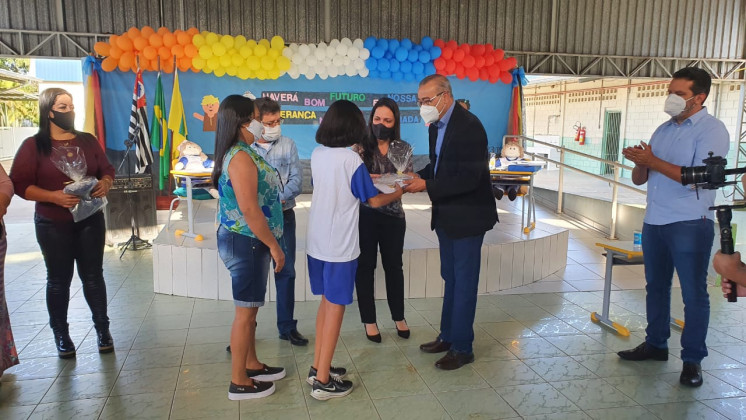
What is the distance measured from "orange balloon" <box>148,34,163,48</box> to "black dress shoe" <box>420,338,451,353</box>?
21.5 ft

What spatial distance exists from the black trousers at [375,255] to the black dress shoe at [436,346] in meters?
0.33

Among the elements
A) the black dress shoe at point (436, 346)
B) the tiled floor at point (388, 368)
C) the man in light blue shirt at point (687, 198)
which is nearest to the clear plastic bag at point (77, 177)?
the tiled floor at point (388, 368)

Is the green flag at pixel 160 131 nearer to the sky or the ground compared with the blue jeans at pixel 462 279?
nearer to the sky

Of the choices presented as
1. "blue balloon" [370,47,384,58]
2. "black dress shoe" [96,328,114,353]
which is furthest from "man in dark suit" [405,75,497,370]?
"blue balloon" [370,47,384,58]

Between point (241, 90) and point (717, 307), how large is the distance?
7125 millimetres

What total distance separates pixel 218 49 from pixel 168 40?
73cm

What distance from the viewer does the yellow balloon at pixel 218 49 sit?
7819mm

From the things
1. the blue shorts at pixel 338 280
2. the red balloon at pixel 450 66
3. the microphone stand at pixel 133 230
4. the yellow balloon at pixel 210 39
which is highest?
the yellow balloon at pixel 210 39

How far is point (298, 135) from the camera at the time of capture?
893 centimetres

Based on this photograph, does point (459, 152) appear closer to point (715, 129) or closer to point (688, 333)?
point (715, 129)

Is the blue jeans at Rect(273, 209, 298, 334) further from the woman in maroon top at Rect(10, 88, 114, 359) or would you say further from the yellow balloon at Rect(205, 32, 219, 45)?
the yellow balloon at Rect(205, 32, 219, 45)

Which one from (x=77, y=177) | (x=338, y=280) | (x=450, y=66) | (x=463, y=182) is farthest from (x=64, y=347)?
(x=450, y=66)

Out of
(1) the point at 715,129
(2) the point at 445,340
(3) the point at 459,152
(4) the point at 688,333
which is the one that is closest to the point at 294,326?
(2) the point at 445,340

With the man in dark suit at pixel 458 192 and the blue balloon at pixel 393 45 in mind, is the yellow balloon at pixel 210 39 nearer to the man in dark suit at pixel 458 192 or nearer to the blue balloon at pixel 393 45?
the blue balloon at pixel 393 45
